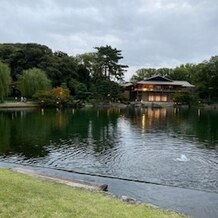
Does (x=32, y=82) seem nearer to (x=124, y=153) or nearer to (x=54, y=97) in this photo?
(x=54, y=97)

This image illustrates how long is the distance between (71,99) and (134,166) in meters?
51.7

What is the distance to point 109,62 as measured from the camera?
82.2 m

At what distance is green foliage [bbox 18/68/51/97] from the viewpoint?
64.9 metres

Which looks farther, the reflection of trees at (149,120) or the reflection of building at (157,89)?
the reflection of building at (157,89)

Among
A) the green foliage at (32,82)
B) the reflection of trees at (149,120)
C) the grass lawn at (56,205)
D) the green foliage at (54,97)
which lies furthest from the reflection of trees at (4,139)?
the green foliage at (32,82)

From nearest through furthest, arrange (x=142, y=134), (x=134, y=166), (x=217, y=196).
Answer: (x=217, y=196)
(x=134, y=166)
(x=142, y=134)

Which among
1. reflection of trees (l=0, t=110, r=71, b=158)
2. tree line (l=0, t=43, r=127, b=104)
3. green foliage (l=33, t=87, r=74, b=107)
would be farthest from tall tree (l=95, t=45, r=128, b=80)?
reflection of trees (l=0, t=110, r=71, b=158)

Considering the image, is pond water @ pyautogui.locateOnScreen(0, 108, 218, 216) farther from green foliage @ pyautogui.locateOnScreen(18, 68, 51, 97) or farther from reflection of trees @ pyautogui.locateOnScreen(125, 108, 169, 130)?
green foliage @ pyautogui.locateOnScreen(18, 68, 51, 97)

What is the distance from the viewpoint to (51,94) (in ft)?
209

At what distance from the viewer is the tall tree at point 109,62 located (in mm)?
80875

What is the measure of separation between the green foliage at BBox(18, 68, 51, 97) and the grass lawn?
57448mm

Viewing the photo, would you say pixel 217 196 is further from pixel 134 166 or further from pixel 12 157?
pixel 12 157

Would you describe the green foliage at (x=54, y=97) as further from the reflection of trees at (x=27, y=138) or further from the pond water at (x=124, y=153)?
the pond water at (x=124, y=153)

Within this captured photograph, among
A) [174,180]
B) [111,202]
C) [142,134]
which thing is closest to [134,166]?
[174,180]
